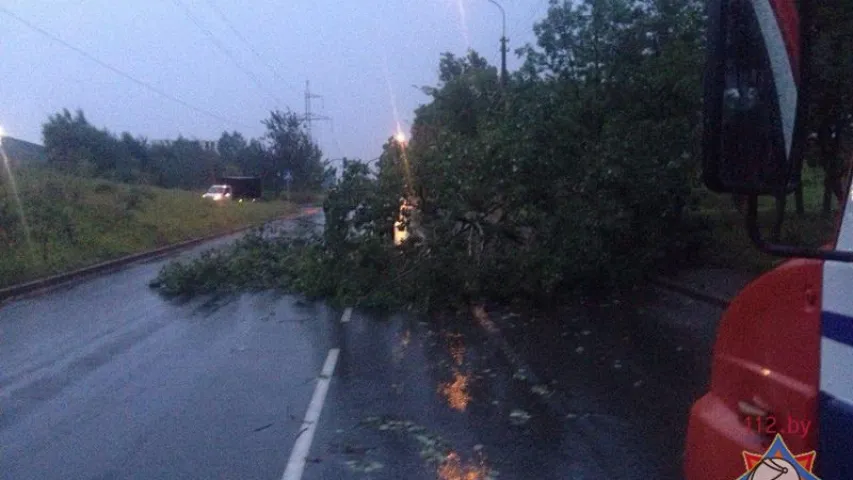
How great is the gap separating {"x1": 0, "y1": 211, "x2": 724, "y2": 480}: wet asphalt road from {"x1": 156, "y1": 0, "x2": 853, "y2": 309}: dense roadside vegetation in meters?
1.71

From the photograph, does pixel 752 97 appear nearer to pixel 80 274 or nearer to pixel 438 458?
pixel 438 458

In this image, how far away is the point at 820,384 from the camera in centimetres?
272

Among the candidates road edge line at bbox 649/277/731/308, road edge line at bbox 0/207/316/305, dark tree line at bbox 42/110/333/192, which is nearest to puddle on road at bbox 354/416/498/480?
road edge line at bbox 649/277/731/308

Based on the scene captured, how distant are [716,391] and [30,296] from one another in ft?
65.2

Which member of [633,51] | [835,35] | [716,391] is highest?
[633,51]

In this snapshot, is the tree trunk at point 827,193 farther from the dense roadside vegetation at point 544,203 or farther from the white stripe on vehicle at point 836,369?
the dense roadside vegetation at point 544,203

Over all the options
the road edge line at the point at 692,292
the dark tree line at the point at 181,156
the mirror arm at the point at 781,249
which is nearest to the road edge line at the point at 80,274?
the road edge line at the point at 692,292

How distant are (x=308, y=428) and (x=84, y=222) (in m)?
26.5

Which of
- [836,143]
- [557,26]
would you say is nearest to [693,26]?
[557,26]

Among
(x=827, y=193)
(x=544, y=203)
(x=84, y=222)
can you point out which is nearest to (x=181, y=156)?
(x=84, y=222)

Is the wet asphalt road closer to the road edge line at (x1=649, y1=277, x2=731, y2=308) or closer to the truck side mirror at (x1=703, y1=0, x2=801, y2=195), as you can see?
the road edge line at (x1=649, y1=277, x2=731, y2=308)

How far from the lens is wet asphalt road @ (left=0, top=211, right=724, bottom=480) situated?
744cm

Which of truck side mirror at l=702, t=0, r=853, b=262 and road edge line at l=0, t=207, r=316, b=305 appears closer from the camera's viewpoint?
truck side mirror at l=702, t=0, r=853, b=262

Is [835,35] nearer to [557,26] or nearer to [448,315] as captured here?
[448,315]
